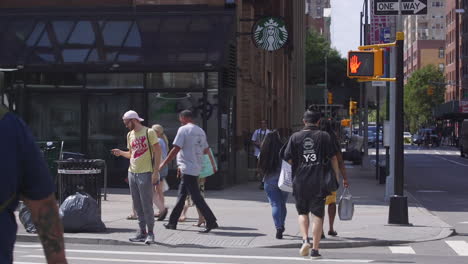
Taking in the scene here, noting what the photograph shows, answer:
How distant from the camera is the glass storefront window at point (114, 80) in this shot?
22906 millimetres

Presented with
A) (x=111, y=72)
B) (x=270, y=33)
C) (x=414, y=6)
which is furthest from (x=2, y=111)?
(x=270, y=33)

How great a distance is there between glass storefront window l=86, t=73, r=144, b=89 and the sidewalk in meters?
3.63

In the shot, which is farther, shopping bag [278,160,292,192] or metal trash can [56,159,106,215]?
metal trash can [56,159,106,215]

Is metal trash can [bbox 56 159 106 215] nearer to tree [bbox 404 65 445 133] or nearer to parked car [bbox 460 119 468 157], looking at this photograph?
parked car [bbox 460 119 468 157]

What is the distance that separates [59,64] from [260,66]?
11009 millimetres

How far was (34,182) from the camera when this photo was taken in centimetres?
376

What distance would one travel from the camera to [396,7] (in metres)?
16.0

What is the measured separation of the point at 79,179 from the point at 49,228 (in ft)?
35.5

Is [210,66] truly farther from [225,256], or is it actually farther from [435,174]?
[435,174]

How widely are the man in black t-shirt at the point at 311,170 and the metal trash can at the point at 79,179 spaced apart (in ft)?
14.9

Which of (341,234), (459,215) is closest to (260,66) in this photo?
(459,215)

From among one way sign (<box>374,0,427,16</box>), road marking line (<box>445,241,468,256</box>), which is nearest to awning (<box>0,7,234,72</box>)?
one way sign (<box>374,0,427,16</box>)

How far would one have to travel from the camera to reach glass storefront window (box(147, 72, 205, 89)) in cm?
2261

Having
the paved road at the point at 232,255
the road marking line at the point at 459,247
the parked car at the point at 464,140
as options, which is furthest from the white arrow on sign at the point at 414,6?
the parked car at the point at 464,140
